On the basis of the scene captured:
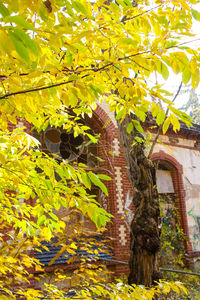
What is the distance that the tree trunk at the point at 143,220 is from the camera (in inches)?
148

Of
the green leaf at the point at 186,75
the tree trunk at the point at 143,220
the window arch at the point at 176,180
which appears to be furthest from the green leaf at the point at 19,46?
the window arch at the point at 176,180

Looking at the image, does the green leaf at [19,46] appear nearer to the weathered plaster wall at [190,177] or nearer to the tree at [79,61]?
the tree at [79,61]

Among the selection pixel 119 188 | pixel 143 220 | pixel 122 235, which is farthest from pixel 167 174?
pixel 143 220

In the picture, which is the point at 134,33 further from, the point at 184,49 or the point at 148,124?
the point at 148,124

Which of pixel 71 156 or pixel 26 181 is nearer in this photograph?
pixel 26 181

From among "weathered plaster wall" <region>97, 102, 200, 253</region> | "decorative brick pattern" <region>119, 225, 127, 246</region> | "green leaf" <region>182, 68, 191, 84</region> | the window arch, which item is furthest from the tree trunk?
the window arch

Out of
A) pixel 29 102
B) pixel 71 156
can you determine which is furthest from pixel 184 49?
pixel 71 156

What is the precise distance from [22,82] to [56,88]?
0.58ft

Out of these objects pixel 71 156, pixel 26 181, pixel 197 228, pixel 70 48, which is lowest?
pixel 197 228

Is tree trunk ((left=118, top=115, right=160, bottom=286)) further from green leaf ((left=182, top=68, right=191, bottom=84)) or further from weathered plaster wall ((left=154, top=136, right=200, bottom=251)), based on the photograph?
weathered plaster wall ((left=154, top=136, right=200, bottom=251))

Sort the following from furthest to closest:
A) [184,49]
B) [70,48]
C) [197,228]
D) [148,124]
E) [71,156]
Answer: [197,228] → [148,124] → [71,156] → [184,49] → [70,48]

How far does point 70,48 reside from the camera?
1423 millimetres

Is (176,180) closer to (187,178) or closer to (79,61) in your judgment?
(187,178)

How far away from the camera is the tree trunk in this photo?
375cm
